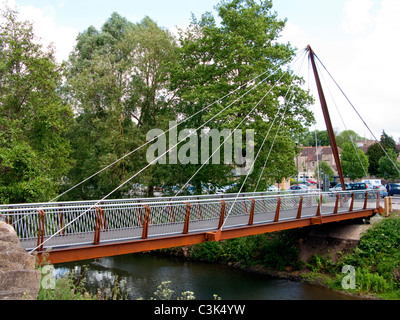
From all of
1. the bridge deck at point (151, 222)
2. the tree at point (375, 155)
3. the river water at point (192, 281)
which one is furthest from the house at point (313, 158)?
the bridge deck at point (151, 222)

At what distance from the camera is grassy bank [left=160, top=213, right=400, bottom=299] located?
16641mm

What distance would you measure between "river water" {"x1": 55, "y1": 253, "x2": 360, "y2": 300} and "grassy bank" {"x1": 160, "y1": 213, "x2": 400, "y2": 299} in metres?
0.80

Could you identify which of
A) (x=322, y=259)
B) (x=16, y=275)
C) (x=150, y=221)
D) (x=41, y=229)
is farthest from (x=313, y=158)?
(x=16, y=275)

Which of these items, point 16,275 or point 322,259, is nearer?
point 16,275

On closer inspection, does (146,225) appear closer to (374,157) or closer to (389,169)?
(389,169)

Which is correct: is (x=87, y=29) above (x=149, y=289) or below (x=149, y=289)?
above

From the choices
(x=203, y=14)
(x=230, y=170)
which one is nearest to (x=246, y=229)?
(x=230, y=170)

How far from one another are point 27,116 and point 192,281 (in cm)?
1166

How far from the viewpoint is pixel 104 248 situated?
10203 mm

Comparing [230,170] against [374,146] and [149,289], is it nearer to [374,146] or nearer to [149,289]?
[149,289]

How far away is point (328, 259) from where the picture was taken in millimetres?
19328

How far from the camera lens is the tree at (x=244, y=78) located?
72.0ft

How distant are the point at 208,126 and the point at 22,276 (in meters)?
18.3

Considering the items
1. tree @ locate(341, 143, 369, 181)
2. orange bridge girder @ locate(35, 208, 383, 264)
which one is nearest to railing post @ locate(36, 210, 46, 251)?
orange bridge girder @ locate(35, 208, 383, 264)
